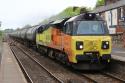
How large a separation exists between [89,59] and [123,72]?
1.62 metres

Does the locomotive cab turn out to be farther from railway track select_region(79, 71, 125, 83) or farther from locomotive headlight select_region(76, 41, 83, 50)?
railway track select_region(79, 71, 125, 83)

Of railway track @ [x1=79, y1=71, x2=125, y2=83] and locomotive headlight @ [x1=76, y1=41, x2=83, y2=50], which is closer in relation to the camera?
railway track @ [x1=79, y1=71, x2=125, y2=83]

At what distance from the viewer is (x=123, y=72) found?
702 inches

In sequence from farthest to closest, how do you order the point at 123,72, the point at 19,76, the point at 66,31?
the point at 66,31
the point at 123,72
the point at 19,76

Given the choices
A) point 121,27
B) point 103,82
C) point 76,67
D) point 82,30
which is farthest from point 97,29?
point 121,27

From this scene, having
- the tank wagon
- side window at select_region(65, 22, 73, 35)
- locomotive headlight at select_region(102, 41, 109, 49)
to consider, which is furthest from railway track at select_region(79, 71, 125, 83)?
side window at select_region(65, 22, 73, 35)

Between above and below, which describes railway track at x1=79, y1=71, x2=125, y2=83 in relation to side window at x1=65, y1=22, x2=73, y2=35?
below

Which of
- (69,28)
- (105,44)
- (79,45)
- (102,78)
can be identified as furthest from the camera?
(69,28)

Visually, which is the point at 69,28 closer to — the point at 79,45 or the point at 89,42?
the point at 79,45

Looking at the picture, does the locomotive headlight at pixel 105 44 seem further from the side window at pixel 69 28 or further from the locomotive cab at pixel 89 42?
the side window at pixel 69 28

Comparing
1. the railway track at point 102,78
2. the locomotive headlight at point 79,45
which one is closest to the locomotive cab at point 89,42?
the locomotive headlight at point 79,45

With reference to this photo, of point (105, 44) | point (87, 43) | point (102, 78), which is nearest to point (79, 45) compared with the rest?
point (87, 43)

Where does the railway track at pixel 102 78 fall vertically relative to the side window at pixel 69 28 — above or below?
below

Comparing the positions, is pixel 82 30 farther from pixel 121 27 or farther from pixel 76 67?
pixel 121 27
